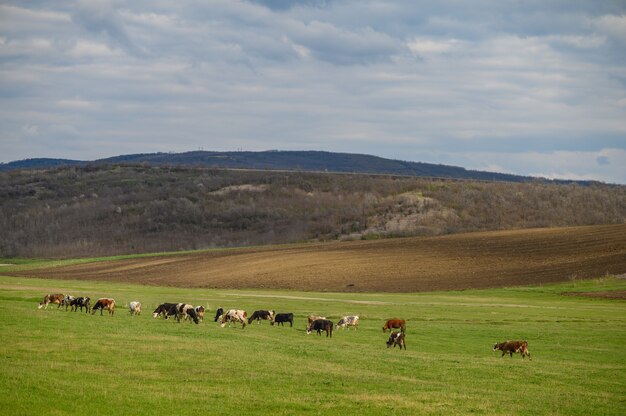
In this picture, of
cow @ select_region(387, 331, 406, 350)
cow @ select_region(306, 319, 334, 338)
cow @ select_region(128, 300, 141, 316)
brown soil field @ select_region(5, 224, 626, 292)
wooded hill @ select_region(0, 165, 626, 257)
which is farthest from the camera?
wooded hill @ select_region(0, 165, 626, 257)

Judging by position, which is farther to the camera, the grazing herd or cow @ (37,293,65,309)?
cow @ (37,293,65,309)

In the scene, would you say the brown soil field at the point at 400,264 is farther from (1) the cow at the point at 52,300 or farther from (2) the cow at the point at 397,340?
(2) the cow at the point at 397,340

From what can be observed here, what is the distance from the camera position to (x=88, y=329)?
29.8m

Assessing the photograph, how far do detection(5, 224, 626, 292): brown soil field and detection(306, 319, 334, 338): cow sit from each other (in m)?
33.7

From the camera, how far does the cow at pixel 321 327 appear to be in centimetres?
3497

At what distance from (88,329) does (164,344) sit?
13.1 feet

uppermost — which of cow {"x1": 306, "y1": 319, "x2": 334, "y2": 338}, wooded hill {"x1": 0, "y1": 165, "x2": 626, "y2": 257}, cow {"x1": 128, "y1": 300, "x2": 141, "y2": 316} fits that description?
wooded hill {"x1": 0, "y1": 165, "x2": 626, "y2": 257}

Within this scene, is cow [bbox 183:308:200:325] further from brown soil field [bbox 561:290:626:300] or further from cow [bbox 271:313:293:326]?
brown soil field [bbox 561:290:626:300]

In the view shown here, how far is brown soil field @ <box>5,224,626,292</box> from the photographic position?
72.0m

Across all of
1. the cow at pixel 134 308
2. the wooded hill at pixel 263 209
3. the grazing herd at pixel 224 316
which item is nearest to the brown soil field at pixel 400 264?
the wooded hill at pixel 263 209

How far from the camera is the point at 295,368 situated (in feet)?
80.2

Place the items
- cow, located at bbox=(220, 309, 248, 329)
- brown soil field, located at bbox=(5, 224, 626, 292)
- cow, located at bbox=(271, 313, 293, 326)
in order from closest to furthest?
1. cow, located at bbox=(220, 309, 248, 329)
2. cow, located at bbox=(271, 313, 293, 326)
3. brown soil field, located at bbox=(5, 224, 626, 292)

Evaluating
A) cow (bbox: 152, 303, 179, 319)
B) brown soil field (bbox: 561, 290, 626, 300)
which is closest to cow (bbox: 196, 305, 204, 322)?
cow (bbox: 152, 303, 179, 319)

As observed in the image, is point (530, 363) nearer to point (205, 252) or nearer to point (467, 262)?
point (467, 262)
